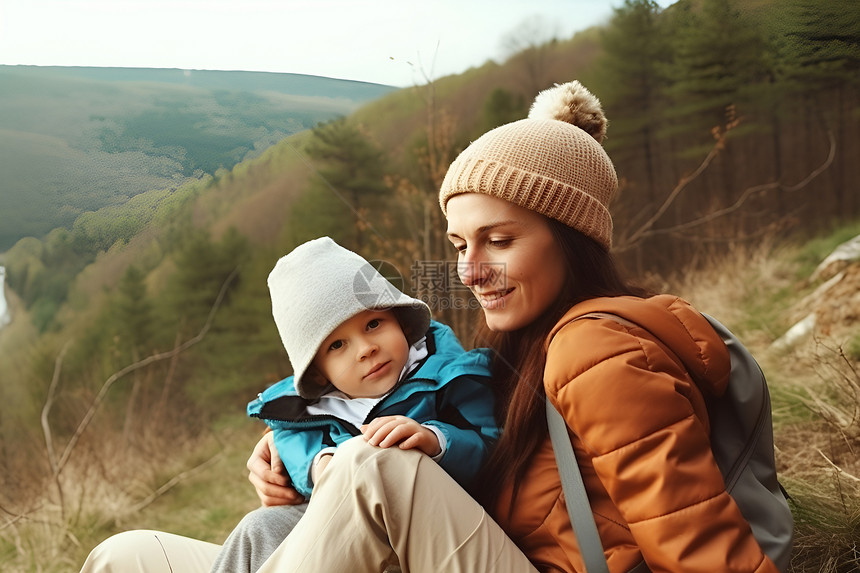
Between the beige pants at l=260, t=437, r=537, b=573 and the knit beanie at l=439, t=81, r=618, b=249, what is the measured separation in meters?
0.48

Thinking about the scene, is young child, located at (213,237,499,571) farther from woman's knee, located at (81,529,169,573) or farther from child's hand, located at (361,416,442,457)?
woman's knee, located at (81,529,169,573)

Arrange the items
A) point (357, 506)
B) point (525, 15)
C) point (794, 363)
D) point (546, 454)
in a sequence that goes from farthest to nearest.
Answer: point (525, 15), point (794, 363), point (546, 454), point (357, 506)

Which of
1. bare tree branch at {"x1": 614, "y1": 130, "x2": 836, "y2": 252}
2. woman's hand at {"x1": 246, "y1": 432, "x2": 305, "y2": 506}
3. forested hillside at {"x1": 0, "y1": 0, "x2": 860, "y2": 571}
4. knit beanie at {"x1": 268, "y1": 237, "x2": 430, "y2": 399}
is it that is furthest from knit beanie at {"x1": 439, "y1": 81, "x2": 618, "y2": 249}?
bare tree branch at {"x1": 614, "y1": 130, "x2": 836, "y2": 252}

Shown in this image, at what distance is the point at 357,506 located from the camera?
1.15 m

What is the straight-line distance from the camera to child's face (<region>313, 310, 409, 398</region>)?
1519mm

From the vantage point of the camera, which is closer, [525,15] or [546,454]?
[546,454]

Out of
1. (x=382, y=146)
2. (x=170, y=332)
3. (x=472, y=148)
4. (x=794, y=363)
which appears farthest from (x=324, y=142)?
(x=472, y=148)

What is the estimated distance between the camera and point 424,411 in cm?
146

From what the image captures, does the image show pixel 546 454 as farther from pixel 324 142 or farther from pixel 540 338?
pixel 324 142

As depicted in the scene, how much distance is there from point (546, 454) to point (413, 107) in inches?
118

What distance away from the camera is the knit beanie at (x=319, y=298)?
59.7 inches

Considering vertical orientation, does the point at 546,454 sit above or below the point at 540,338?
below

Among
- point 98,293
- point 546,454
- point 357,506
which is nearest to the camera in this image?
point 357,506

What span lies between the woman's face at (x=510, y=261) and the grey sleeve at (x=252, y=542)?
1.72ft
